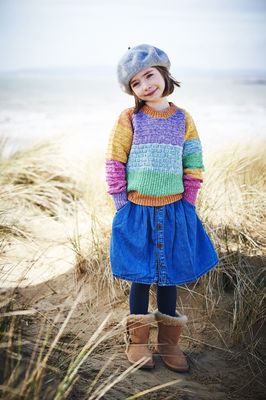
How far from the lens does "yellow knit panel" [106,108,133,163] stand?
183 centimetres

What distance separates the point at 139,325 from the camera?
6.36 feet

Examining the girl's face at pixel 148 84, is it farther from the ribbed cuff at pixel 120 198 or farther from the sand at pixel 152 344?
the sand at pixel 152 344

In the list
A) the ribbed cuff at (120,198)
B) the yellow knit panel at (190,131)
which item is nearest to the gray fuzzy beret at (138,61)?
the yellow knit panel at (190,131)

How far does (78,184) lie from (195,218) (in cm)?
230

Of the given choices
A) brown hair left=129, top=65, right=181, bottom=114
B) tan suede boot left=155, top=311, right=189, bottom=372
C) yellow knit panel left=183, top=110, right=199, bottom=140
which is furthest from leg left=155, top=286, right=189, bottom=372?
brown hair left=129, top=65, right=181, bottom=114

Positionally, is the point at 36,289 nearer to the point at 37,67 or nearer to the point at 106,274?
the point at 106,274

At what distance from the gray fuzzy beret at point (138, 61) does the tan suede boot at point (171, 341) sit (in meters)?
1.23

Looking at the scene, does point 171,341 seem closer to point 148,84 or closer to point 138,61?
point 148,84

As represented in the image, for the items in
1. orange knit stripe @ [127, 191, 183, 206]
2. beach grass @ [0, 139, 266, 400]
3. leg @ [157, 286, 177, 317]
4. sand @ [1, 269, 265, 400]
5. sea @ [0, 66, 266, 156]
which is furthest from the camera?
sea @ [0, 66, 266, 156]

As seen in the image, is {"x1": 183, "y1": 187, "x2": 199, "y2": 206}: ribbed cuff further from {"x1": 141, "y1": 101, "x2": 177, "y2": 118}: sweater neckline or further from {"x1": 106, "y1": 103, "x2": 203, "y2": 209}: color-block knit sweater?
{"x1": 141, "y1": 101, "x2": 177, "y2": 118}: sweater neckline

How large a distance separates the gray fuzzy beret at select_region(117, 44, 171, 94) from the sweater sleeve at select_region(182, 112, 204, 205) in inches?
12.8

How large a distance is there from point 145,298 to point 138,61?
1182mm

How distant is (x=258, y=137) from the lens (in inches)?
170

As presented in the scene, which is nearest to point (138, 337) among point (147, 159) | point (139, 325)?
point (139, 325)
